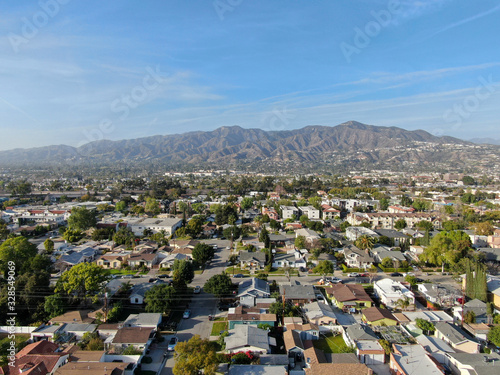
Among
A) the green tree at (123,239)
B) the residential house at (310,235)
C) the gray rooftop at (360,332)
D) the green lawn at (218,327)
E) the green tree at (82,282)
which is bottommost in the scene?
the green lawn at (218,327)

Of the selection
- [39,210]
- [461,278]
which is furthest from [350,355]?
[39,210]

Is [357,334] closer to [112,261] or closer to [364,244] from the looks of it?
[364,244]

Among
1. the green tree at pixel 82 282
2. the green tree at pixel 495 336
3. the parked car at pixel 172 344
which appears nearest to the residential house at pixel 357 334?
the green tree at pixel 495 336

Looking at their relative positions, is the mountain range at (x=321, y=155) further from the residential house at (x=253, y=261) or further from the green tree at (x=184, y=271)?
the green tree at (x=184, y=271)

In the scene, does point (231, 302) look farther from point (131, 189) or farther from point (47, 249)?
point (131, 189)

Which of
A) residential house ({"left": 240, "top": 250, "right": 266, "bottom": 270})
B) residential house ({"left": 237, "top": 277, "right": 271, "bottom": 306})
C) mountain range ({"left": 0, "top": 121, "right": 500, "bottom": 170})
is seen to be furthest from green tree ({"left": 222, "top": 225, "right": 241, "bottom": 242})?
mountain range ({"left": 0, "top": 121, "right": 500, "bottom": 170})

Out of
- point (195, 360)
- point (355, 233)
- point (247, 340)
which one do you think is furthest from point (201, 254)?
point (355, 233)
